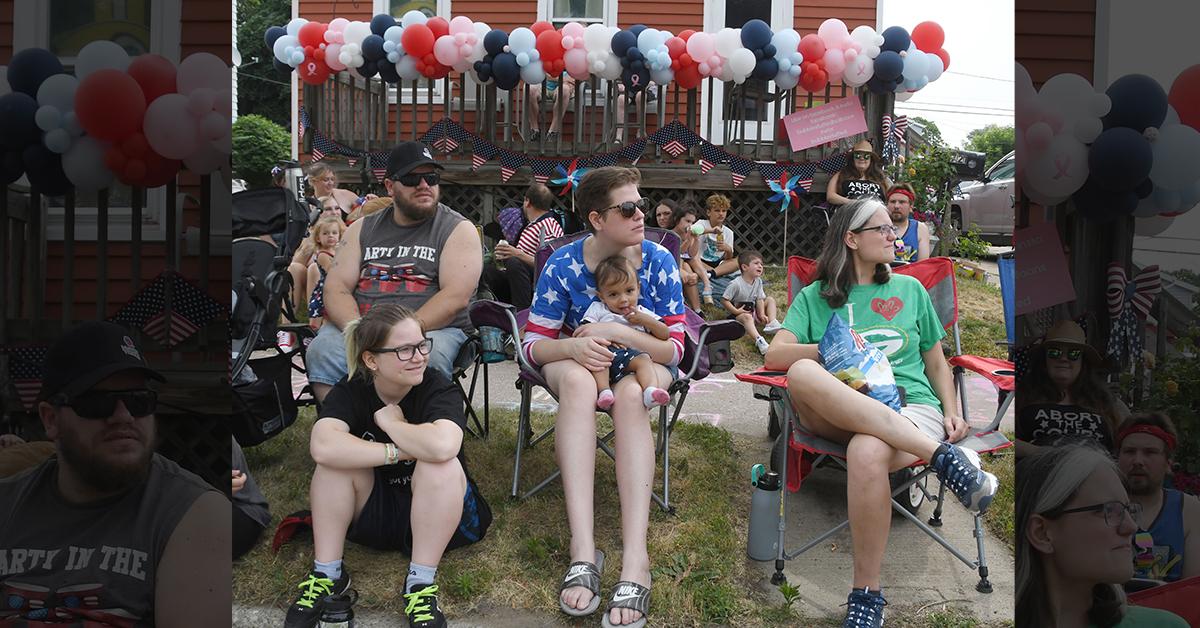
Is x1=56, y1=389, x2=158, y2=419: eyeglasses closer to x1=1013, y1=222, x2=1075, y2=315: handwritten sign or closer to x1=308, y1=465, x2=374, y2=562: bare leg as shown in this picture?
x1=308, y1=465, x2=374, y2=562: bare leg

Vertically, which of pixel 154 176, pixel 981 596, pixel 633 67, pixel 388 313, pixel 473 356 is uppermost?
pixel 633 67

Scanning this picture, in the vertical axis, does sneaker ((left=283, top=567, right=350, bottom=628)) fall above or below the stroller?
below

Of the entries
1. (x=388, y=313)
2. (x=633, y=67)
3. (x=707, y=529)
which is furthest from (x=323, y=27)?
(x=707, y=529)

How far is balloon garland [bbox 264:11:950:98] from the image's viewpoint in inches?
245

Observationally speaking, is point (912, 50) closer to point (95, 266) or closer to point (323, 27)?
point (323, 27)

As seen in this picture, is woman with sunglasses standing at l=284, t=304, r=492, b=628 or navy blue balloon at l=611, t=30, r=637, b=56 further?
navy blue balloon at l=611, t=30, r=637, b=56

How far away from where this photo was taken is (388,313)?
8.57 ft

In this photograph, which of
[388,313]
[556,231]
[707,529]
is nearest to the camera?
[388,313]

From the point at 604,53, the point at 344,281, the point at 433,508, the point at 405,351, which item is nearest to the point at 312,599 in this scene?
the point at 433,508

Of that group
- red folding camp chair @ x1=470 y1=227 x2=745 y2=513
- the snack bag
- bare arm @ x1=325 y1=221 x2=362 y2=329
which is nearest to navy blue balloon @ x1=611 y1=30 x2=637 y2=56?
red folding camp chair @ x1=470 y1=227 x2=745 y2=513

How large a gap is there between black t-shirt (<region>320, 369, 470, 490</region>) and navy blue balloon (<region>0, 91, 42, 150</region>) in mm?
1350

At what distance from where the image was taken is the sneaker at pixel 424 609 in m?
2.45

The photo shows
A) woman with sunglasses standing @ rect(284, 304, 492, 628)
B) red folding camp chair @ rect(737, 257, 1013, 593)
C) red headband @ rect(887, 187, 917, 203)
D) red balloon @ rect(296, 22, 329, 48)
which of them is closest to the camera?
woman with sunglasses standing @ rect(284, 304, 492, 628)

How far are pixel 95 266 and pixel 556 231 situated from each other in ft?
11.5
